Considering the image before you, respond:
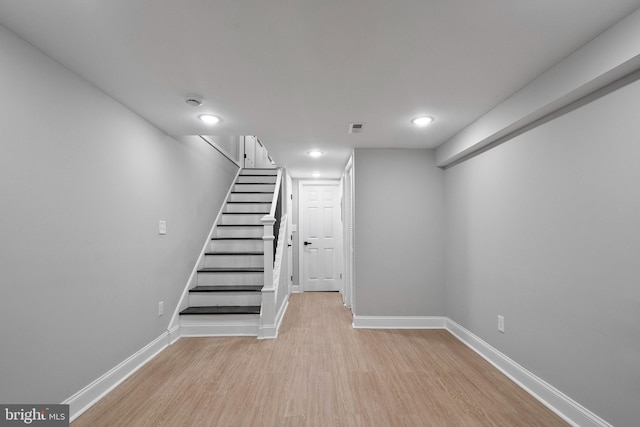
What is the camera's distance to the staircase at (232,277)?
3.33 m

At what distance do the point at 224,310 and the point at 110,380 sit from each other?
1249 millimetres

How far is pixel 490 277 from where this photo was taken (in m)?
2.75

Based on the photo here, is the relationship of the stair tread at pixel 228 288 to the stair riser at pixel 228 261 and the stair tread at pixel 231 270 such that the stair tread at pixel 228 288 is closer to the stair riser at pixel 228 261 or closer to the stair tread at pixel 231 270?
the stair tread at pixel 231 270

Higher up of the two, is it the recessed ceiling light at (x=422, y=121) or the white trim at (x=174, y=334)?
the recessed ceiling light at (x=422, y=121)

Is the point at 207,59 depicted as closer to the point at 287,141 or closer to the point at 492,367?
the point at 287,141

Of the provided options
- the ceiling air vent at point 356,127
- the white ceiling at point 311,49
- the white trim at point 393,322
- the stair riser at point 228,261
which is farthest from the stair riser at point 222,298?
the ceiling air vent at point 356,127

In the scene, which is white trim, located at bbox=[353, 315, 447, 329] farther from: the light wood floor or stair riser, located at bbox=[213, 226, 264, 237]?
stair riser, located at bbox=[213, 226, 264, 237]

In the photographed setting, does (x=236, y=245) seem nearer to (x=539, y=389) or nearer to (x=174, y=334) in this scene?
(x=174, y=334)

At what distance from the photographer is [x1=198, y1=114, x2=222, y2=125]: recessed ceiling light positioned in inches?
106

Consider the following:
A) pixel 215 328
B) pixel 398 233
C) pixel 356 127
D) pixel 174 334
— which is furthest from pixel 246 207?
pixel 356 127

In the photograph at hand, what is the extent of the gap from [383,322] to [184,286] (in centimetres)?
234

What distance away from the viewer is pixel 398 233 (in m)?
3.71

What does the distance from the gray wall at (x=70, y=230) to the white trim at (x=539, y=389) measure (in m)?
3.02

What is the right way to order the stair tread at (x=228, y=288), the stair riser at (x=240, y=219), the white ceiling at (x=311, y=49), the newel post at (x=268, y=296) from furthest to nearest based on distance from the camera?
the stair riser at (x=240, y=219), the stair tread at (x=228, y=288), the newel post at (x=268, y=296), the white ceiling at (x=311, y=49)
